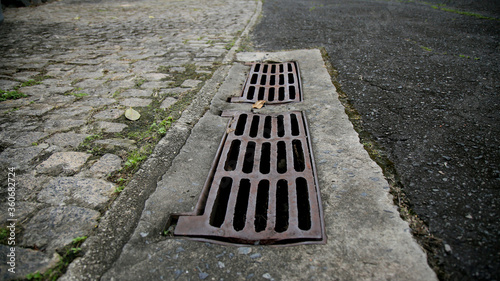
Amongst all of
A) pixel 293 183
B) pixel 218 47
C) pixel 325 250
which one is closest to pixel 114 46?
pixel 218 47

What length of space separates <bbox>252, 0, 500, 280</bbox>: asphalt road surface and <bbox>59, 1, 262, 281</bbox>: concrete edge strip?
1.26 meters

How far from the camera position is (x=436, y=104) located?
7.05 feet

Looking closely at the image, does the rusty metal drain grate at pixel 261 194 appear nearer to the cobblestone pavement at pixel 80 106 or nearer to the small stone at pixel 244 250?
the small stone at pixel 244 250

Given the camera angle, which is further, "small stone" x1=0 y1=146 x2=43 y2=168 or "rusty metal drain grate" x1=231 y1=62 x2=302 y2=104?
"rusty metal drain grate" x1=231 y1=62 x2=302 y2=104

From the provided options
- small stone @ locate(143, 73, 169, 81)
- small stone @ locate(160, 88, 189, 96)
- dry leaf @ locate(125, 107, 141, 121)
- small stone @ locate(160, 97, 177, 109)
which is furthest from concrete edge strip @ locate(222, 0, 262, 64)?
dry leaf @ locate(125, 107, 141, 121)

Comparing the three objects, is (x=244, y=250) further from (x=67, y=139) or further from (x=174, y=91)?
(x=174, y=91)

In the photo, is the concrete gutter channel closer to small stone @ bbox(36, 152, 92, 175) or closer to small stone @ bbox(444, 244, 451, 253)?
small stone @ bbox(444, 244, 451, 253)

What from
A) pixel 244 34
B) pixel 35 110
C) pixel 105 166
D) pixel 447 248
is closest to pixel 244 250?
pixel 447 248

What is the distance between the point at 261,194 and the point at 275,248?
16.0 inches

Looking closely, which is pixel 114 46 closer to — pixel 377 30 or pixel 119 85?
pixel 119 85

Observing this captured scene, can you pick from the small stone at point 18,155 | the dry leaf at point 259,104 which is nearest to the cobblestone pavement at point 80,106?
the small stone at point 18,155

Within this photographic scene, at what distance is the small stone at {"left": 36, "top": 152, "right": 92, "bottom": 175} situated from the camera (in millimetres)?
1670

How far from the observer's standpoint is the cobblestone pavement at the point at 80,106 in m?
1.37

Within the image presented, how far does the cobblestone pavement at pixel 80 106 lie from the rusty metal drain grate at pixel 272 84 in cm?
47
